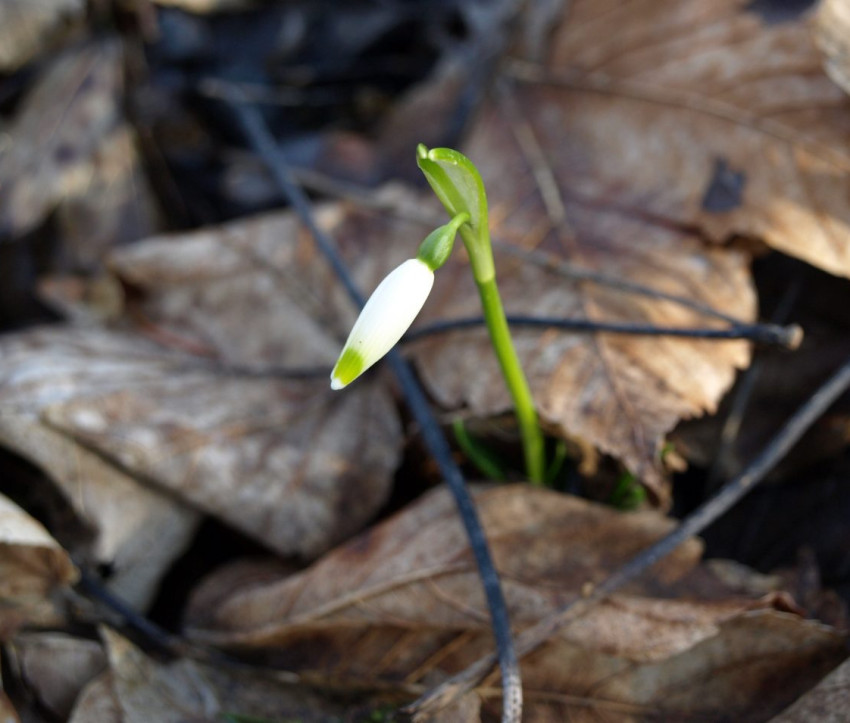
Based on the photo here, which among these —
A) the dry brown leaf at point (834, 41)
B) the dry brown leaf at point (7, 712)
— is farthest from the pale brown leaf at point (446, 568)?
the dry brown leaf at point (834, 41)

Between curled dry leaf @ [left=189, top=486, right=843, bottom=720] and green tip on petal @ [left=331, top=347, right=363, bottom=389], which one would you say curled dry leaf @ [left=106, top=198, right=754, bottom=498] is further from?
green tip on petal @ [left=331, top=347, right=363, bottom=389]

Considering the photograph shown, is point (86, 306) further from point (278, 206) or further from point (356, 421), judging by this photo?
point (356, 421)

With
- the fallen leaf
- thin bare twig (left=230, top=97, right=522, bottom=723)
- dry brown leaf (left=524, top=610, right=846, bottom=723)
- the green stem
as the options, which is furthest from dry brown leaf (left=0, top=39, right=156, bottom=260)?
dry brown leaf (left=524, top=610, right=846, bottom=723)

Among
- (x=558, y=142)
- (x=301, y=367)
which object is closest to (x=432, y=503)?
(x=301, y=367)

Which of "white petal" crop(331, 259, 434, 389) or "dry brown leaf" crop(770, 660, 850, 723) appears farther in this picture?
"dry brown leaf" crop(770, 660, 850, 723)

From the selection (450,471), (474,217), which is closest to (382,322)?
(474,217)

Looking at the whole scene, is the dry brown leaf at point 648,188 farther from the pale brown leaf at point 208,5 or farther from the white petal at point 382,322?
the pale brown leaf at point 208,5
